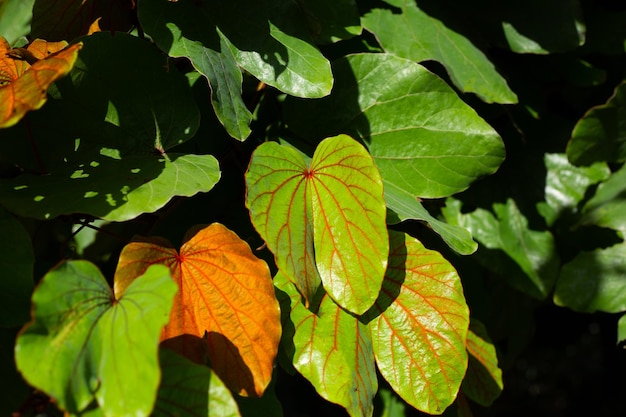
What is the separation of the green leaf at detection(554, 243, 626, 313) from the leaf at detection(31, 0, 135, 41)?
2.67 ft

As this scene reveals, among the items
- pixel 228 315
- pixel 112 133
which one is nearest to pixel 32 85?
pixel 112 133

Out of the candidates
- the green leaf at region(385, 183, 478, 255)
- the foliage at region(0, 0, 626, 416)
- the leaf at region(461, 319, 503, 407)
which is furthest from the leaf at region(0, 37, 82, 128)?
the leaf at region(461, 319, 503, 407)

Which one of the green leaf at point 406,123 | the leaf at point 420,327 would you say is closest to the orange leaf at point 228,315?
the leaf at point 420,327

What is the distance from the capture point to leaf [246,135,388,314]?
747mm

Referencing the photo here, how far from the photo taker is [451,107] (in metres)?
0.95

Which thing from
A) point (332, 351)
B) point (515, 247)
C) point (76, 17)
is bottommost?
point (515, 247)

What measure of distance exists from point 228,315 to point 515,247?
2.18 feet

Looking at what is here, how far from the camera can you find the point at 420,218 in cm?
84

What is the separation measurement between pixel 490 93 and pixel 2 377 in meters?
0.82

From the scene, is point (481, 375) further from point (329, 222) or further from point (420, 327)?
point (329, 222)

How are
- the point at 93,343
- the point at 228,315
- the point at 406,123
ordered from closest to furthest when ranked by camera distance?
the point at 93,343, the point at 228,315, the point at 406,123

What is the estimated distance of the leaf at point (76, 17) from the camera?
0.90 metres

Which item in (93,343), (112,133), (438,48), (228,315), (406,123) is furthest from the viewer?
(438,48)

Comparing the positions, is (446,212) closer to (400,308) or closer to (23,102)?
(400,308)
